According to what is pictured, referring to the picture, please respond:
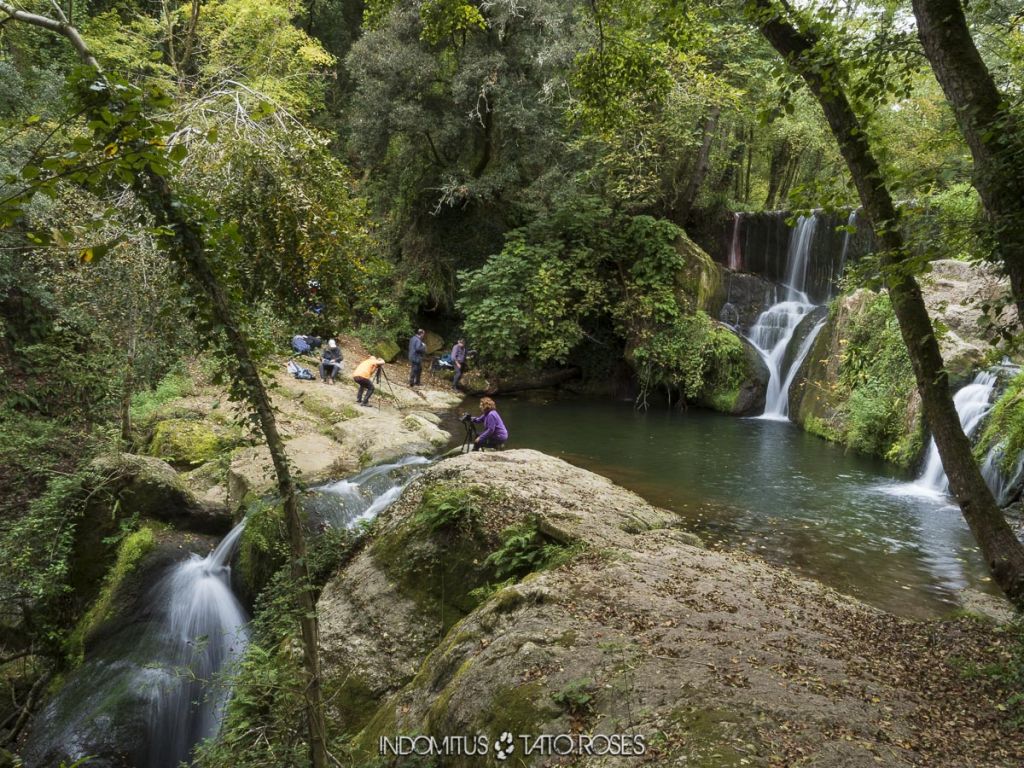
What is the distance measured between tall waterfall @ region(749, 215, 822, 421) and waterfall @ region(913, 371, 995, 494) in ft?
17.4

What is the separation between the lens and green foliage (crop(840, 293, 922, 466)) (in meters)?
12.8

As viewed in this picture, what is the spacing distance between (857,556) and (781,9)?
6731 mm

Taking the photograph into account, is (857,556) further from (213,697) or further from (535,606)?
(213,697)

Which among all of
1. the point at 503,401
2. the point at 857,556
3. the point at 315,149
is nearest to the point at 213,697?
the point at 315,149

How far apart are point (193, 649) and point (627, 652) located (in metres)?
5.77

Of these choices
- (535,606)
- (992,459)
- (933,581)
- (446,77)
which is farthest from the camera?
(446,77)

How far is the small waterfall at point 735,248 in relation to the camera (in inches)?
873

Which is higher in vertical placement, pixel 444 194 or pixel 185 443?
pixel 444 194

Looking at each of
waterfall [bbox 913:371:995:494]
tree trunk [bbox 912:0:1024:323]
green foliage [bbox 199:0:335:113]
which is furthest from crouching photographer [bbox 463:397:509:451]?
green foliage [bbox 199:0:335:113]

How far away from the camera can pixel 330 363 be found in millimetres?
16172

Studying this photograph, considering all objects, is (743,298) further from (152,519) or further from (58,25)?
(58,25)

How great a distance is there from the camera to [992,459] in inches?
389

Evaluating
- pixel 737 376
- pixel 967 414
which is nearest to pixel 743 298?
pixel 737 376

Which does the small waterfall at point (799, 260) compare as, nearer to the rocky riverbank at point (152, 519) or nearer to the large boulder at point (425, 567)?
the rocky riverbank at point (152, 519)
